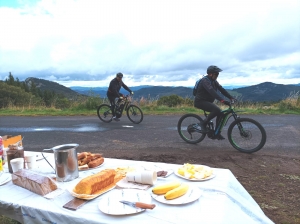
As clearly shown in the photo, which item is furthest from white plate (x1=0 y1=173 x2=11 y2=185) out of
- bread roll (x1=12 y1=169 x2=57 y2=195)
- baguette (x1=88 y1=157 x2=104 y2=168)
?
baguette (x1=88 y1=157 x2=104 y2=168)

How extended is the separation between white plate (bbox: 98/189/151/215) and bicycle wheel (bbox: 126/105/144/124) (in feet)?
28.6

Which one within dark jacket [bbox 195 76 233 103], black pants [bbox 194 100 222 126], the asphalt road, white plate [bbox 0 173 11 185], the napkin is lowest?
Answer: the asphalt road

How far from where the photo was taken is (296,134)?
804cm

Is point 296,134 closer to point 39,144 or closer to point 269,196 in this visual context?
point 269,196

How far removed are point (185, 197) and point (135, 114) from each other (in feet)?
29.6

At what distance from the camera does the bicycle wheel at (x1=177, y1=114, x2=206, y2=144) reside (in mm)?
6894

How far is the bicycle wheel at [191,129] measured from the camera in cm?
689

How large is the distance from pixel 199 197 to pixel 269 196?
97.7 inches

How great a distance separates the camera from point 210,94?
6.26 meters

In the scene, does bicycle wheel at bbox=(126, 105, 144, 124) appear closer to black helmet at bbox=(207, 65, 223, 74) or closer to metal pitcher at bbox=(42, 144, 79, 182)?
black helmet at bbox=(207, 65, 223, 74)

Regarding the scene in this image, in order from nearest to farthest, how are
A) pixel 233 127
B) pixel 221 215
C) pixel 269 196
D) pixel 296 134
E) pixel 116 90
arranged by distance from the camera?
pixel 221 215 → pixel 269 196 → pixel 233 127 → pixel 296 134 → pixel 116 90

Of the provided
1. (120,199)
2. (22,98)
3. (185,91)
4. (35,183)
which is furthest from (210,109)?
(22,98)

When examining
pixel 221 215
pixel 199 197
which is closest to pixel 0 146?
pixel 199 197

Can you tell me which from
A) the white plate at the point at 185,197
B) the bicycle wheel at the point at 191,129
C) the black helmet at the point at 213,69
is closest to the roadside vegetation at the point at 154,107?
the bicycle wheel at the point at 191,129
